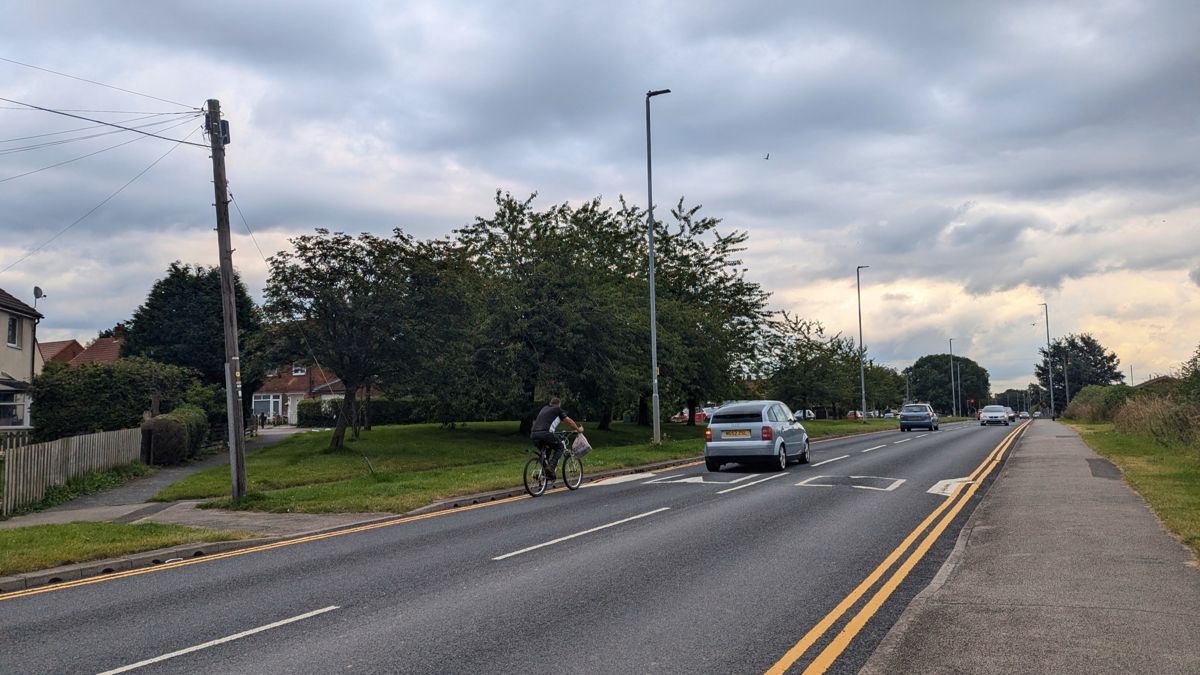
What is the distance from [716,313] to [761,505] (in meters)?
29.5

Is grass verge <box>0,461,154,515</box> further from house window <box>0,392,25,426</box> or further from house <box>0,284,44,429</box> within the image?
house window <box>0,392,25,426</box>

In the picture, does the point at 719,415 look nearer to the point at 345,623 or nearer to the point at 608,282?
the point at 345,623

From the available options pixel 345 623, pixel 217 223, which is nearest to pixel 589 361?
pixel 217 223

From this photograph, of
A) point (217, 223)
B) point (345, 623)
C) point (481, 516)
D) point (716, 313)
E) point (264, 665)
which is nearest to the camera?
point (264, 665)

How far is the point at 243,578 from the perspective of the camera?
29.0ft

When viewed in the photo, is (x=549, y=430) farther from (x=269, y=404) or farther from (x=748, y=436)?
(x=269, y=404)

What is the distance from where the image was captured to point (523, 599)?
7.37m

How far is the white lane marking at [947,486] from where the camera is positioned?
48.4 feet

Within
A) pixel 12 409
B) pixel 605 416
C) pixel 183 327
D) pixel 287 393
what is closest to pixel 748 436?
pixel 605 416

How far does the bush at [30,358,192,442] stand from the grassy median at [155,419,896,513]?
4.69m

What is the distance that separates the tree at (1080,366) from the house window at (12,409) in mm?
129249

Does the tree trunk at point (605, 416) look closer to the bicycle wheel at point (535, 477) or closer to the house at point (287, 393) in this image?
the bicycle wheel at point (535, 477)

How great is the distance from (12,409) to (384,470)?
21.6 metres

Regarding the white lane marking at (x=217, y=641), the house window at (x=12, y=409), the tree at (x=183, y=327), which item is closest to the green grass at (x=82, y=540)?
the white lane marking at (x=217, y=641)
